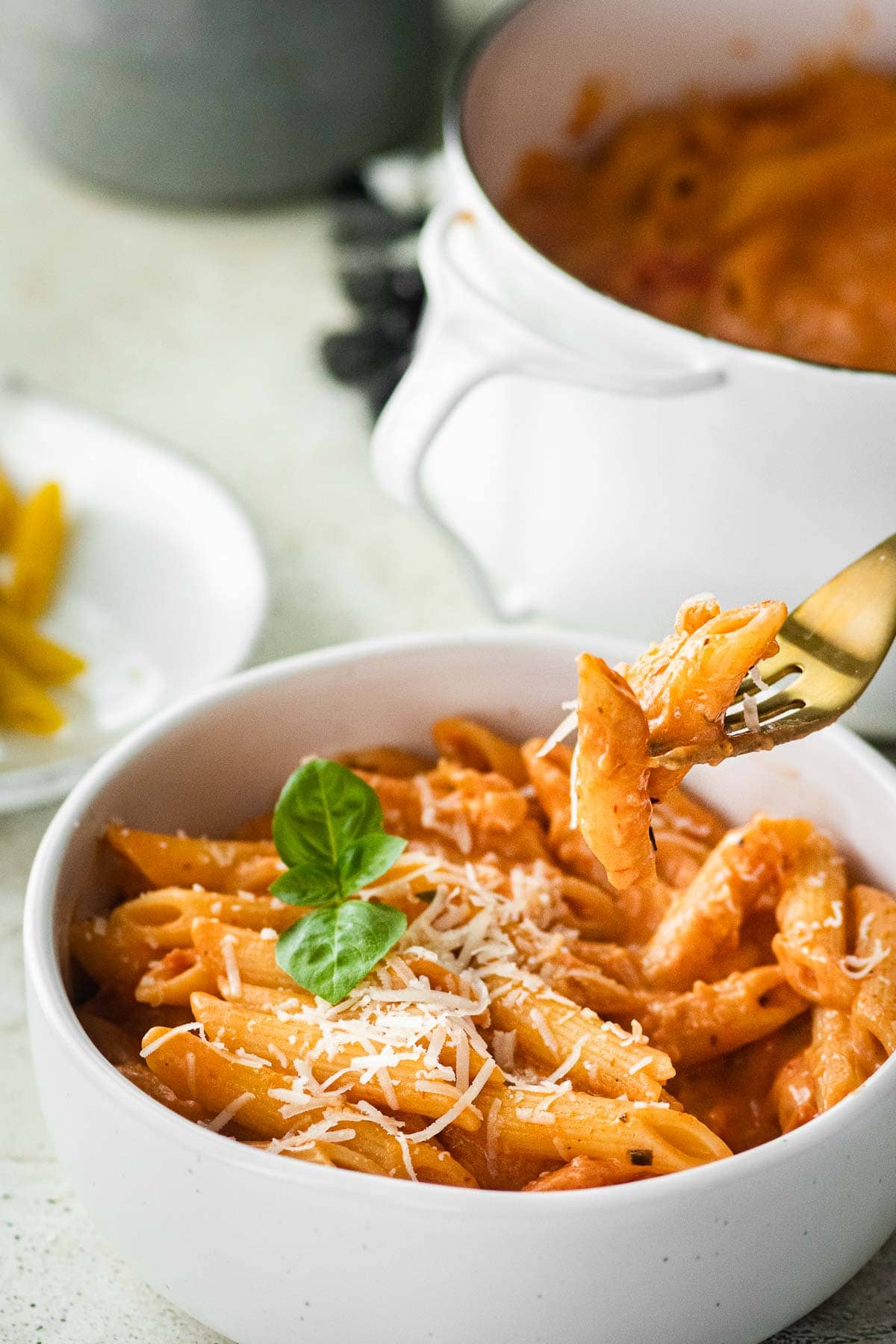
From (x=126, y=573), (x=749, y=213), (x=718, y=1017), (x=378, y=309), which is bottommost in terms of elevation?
(x=126, y=573)

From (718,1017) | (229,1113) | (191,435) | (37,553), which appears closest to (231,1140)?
(229,1113)

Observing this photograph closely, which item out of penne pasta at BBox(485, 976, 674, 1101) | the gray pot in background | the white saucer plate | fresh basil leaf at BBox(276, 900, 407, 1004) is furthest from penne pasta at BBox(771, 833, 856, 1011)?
the gray pot in background

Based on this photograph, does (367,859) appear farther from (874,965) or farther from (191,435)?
(191,435)

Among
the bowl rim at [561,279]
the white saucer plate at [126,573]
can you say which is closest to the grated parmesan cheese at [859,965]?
the bowl rim at [561,279]

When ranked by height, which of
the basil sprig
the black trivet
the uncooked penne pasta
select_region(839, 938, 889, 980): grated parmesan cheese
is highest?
select_region(839, 938, 889, 980): grated parmesan cheese

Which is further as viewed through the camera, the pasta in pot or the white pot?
the pasta in pot

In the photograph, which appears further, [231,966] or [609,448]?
[609,448]

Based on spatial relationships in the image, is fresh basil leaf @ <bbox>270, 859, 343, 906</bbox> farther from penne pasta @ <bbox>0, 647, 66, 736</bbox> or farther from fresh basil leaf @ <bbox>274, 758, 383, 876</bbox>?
penne pasta @ <bbox>0, 647, 66, 736</bbox>

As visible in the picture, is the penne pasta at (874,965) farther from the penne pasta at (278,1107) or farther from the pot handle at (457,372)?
the pot handle at (457,372)
